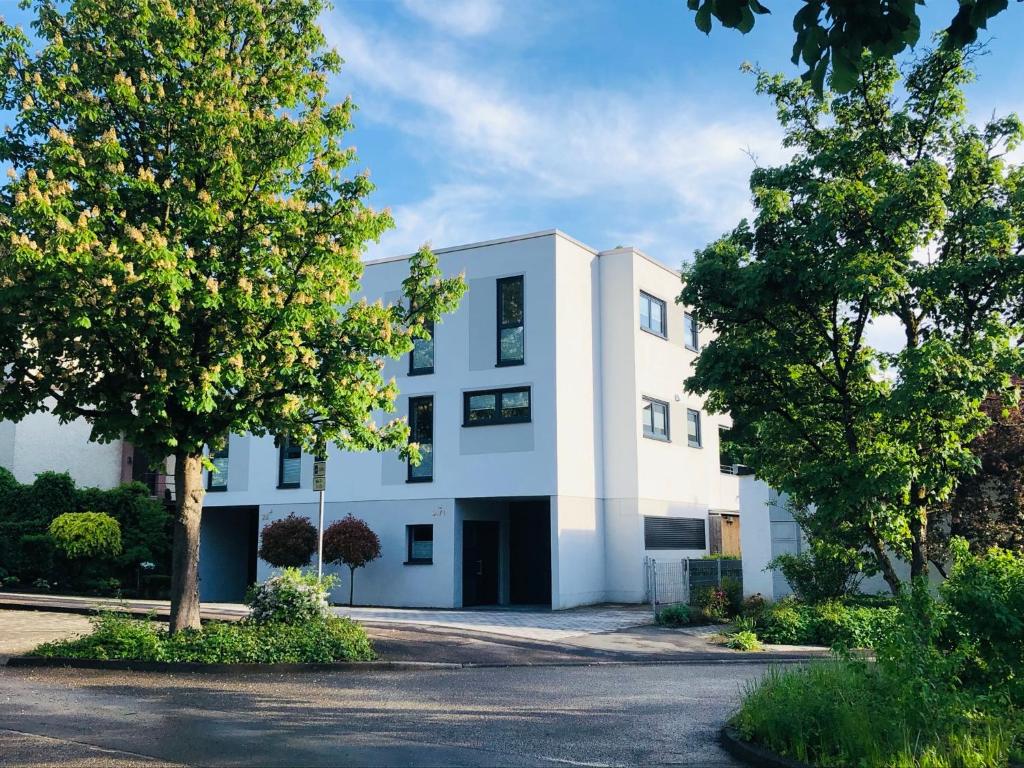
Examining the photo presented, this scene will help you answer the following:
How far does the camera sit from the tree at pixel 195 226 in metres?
12.9

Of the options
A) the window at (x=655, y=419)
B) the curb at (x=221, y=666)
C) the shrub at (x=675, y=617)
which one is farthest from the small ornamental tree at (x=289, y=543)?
the curb at (x=221, y=666)

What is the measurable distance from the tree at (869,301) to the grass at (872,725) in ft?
13.4

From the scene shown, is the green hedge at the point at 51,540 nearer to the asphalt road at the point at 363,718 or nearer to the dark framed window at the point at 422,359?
the dark framed window at the point at 422,359

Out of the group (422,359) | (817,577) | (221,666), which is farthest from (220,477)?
(817,577)

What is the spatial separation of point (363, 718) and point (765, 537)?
50.4 feet

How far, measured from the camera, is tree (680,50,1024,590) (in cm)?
1169

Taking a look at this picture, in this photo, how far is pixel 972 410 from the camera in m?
11.6

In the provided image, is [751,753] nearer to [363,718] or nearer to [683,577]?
[363,718]

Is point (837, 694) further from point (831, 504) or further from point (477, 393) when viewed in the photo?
point (477, 393)

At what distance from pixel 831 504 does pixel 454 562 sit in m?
15.3

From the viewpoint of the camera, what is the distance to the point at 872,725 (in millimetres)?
7031

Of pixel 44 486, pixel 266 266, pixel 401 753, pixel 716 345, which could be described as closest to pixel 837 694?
pixel 401 753

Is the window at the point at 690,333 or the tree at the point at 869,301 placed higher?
the window at the point at 690,333

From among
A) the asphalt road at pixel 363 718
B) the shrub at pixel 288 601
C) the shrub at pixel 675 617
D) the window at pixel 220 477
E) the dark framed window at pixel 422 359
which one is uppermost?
the dark framed window at pixel 422 359
